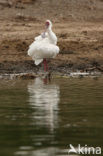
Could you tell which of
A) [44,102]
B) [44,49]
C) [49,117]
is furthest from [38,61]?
[49,117]

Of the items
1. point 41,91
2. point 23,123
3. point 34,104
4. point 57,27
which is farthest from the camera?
point 57,27

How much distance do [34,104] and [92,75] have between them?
22.6 ft

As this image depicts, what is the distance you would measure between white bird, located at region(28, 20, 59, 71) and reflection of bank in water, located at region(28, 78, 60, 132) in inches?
74.3

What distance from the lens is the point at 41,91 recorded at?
14453 millimetres

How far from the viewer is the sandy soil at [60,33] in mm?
20781

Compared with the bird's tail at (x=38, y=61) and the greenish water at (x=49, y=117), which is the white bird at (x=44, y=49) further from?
the greenish water at (x=49, y=117)

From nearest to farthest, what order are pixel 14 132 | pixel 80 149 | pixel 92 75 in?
pixel 80 149, pixel 14 132, pixel 92 75

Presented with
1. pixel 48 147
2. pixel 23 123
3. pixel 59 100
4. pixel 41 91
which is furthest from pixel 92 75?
pixel 48 147

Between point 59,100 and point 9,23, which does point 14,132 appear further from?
point 9,23

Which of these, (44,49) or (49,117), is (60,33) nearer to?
(44,49)

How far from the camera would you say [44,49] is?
754 inches

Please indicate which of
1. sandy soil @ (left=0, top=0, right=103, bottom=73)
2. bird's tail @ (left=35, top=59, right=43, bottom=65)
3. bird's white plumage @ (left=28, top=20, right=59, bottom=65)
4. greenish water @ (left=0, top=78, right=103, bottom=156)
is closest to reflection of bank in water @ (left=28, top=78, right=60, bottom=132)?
greenish water @ (left=0, top=78, right=103, bottom=156)

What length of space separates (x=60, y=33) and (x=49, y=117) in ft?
42.0

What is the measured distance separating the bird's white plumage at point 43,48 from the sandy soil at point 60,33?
0.91 meters
